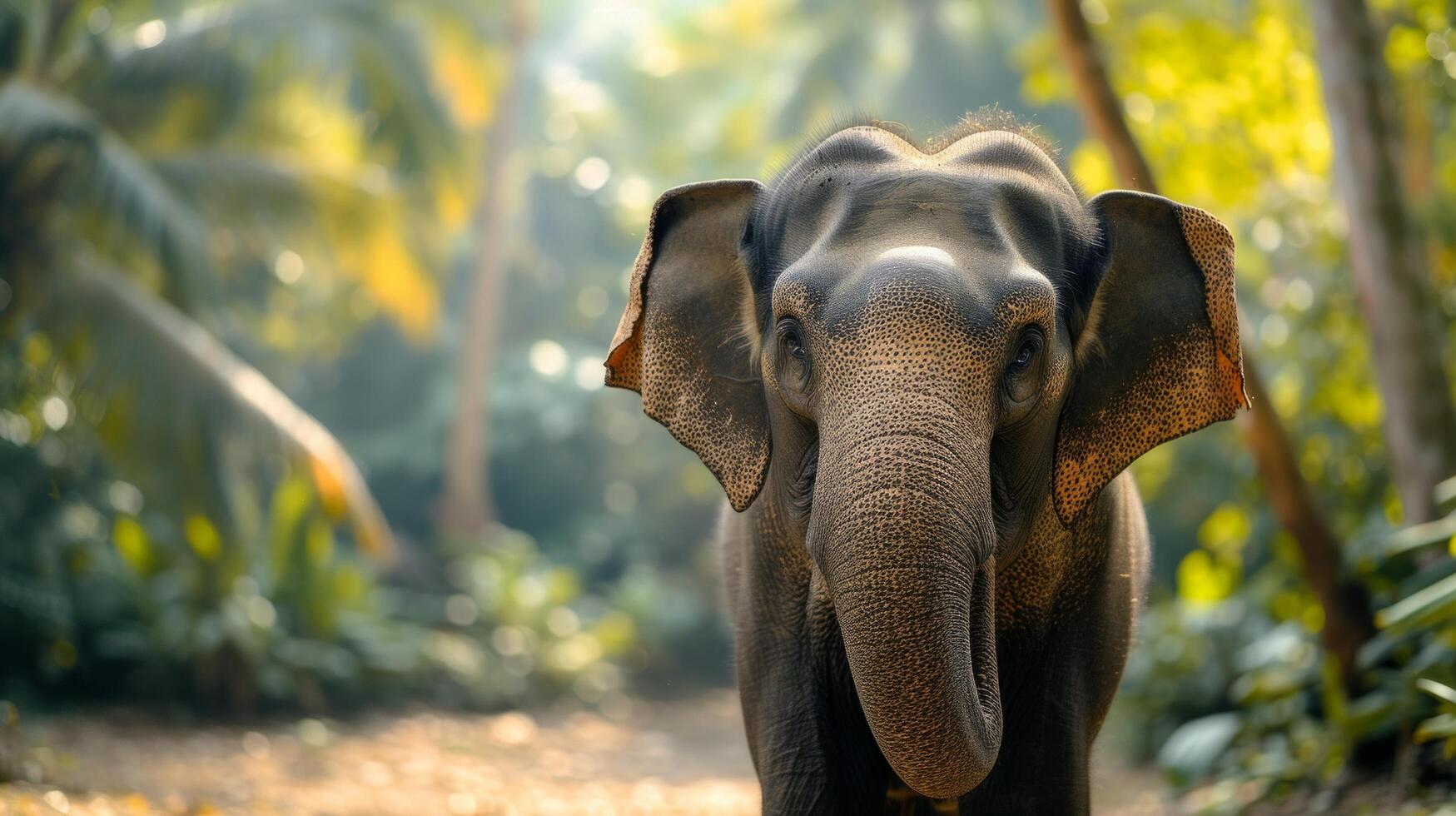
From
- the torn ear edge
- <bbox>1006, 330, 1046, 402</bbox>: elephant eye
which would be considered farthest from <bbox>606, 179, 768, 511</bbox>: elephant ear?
<bbox>1006, 330, 1046, 402</bbox>: elephant eye

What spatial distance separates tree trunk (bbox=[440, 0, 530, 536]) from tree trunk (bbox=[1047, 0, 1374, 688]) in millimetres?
13518

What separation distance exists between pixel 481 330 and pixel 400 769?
9559 millimetres

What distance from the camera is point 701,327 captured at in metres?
2.91

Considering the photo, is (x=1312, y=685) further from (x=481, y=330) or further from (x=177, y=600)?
(x=481, y=330)

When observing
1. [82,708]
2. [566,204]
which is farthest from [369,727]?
[566,204]

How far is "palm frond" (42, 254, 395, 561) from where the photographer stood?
10.1 meters

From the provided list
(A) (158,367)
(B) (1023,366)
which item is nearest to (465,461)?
(A) (158,367)

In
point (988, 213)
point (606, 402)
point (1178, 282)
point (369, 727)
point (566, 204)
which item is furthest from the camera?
point (566, 204)

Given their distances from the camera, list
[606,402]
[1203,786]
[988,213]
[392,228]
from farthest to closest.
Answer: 1. [606,402]
2. [392,228]
3. [1203,786]
4. [988,213]

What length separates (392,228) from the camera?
42.7ft

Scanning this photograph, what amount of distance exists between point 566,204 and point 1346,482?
2134cm

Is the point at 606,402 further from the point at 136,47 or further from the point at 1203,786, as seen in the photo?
the point at 1203,786

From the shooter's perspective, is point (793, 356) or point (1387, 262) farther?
point (1387, 262)

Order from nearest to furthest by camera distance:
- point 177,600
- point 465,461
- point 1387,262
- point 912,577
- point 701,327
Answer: point 912,577 → point 701,327 → point 1387,262 → point 177,600 → point 465,461
